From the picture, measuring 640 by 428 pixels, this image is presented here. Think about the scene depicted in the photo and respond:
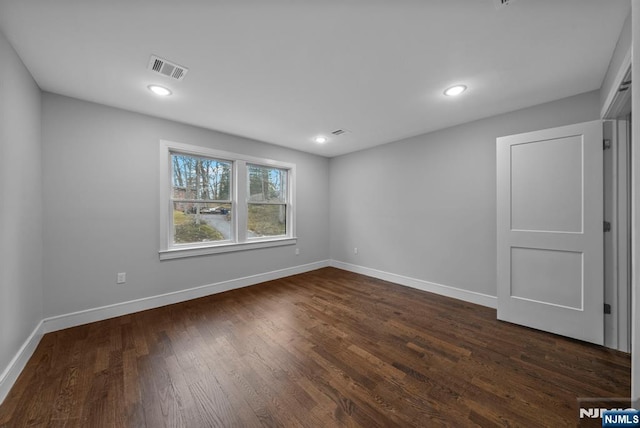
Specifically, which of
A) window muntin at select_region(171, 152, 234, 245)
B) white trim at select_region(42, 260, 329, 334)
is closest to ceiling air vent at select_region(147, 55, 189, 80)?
window muntin at select_region(171, 152, 234, 245)

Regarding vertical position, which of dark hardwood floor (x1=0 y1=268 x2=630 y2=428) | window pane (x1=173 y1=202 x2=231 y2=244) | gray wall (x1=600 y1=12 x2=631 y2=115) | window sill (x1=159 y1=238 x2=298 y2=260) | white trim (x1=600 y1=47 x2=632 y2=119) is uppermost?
gray wall (x1=600 y1=12 x2=631 y2=115)

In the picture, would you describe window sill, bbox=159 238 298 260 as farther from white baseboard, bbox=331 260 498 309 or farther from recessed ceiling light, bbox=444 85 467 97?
recessed ceiling light, bbox=444 85 467 97

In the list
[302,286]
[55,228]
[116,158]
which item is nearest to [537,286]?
[302,286]

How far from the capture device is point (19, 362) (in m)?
1.75

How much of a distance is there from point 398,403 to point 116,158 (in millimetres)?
3723

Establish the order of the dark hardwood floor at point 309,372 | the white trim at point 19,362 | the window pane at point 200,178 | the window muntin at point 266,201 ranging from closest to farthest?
the dark hardwood floor at point 309,372 < the white trim at point 19,362 < the window pane at point 200,178 < the window muntin at point 266,201

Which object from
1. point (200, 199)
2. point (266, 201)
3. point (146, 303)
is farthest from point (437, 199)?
point (146, 303)

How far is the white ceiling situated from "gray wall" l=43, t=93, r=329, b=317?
30 cm

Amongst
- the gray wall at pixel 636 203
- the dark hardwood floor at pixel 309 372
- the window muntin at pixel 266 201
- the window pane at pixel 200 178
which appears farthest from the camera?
the window muntin at pixel 266 201

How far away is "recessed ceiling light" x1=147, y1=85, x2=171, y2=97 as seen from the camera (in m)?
2.27

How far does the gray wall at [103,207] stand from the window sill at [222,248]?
0.29ft

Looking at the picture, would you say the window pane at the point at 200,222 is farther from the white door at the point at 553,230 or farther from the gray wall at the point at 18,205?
the white door at the point at 553,230

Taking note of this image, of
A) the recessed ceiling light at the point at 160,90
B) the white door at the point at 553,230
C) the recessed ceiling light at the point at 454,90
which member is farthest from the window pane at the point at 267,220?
the white door at the point at 553,230

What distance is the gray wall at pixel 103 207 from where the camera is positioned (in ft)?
7.86
